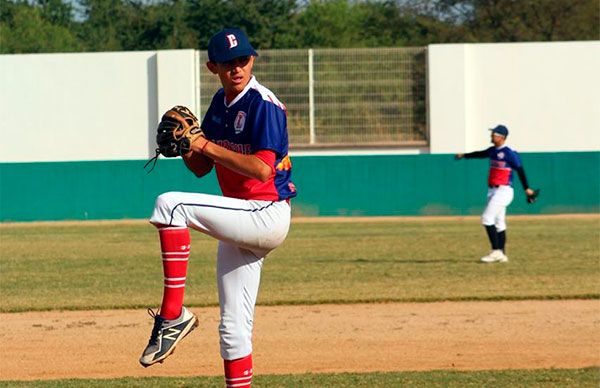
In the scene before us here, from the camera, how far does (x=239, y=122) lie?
19.4 ft

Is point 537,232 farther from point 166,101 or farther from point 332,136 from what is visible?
point 166,101

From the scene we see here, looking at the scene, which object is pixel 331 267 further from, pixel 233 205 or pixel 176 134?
pixel 176 134

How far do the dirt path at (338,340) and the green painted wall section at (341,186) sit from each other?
15.5 meters

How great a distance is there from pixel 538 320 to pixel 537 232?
1166 cm

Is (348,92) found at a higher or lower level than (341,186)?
higher

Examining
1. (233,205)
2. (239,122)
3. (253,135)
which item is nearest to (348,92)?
(239,122)

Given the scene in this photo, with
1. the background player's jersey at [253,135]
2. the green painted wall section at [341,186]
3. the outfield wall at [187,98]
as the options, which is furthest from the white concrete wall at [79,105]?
the background player's jersey at [253,135]

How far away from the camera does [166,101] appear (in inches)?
1286

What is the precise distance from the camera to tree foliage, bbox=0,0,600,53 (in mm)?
44969

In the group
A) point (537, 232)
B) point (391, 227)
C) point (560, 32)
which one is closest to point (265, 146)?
point (537, 232)

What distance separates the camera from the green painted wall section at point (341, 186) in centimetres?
2761

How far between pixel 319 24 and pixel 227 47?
44724 mm

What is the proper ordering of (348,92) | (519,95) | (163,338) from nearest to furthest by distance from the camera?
(163,338)
(348,92)
(519,95)

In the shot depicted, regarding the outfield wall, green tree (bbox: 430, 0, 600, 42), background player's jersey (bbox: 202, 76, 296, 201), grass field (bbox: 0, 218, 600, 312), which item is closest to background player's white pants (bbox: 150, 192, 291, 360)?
background player's jersey (bbox: 202, 76, 296, 201)
